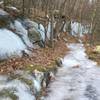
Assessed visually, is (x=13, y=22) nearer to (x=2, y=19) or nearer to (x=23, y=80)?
(x=2, y=19)

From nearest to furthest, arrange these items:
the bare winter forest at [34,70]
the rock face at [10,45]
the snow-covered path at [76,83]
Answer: the bare winter forest at [34,70], the snow-covered path at [76,83], the rock face at [10,45]

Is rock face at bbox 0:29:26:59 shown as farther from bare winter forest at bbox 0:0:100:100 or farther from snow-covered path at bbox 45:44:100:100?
snow-covered path at bbox 45:44:100:100

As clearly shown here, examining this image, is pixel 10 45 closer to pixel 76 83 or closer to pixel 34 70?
pixel 34 70

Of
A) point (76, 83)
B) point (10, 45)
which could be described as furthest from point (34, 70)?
point (10, 45)

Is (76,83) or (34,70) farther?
(76,83)

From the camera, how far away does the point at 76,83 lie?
14461mm

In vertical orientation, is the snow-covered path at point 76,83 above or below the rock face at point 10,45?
below

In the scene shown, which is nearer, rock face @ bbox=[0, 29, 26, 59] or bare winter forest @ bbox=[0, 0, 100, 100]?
bare winter forest @ bbox=[0, 0, 100, 100]

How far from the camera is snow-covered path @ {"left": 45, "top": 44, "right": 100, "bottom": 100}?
40.1ft

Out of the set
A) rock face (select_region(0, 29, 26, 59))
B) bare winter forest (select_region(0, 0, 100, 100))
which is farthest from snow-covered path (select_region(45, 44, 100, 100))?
rock face (select_region(0, 29, 26, 59))

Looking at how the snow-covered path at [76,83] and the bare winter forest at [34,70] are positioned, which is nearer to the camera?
the bare winter forest at [34,70]

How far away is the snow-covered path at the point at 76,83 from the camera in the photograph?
12.2 m

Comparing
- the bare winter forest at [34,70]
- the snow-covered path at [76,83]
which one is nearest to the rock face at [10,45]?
the bare winter forest at [34,70]

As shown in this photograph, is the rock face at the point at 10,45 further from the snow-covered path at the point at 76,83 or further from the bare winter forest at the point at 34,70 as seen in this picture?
the snow-covered path at the point at 76,83
